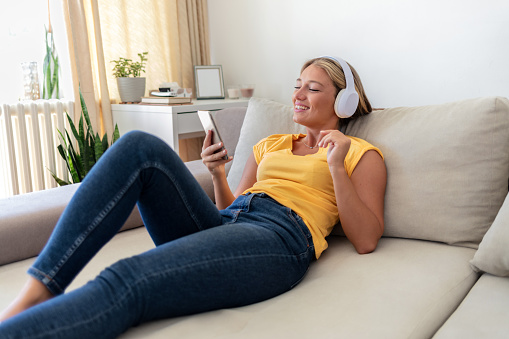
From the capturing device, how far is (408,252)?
1.43 metres

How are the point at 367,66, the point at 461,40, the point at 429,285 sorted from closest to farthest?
the point at 429,285, the point at 461,40, the point at 367,66

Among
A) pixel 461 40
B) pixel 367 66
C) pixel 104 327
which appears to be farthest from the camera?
pixel 367 66

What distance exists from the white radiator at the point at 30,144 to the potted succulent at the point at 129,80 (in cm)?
33

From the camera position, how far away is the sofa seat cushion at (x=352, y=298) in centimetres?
103

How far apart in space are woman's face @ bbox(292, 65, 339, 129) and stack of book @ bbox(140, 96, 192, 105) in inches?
54.9

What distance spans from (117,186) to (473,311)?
2.82 feet

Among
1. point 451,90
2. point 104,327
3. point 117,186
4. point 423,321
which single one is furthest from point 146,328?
point 451,90

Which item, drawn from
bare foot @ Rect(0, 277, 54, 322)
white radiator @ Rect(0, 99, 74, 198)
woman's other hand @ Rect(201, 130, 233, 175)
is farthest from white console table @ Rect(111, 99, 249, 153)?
A: bare foot @ Rect(0, 277, 54, 322)

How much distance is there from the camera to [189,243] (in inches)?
44.0

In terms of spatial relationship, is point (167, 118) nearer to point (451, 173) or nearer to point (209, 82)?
point (209, 82)

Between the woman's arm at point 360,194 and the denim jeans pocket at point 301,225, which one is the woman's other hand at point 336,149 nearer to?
the woman's arm at point 360,194

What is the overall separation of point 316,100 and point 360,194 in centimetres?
36

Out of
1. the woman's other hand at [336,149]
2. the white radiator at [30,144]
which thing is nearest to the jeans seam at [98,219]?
the woman's other hand at [336,149]

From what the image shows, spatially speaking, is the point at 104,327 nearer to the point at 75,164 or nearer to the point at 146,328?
the point at 146,328
